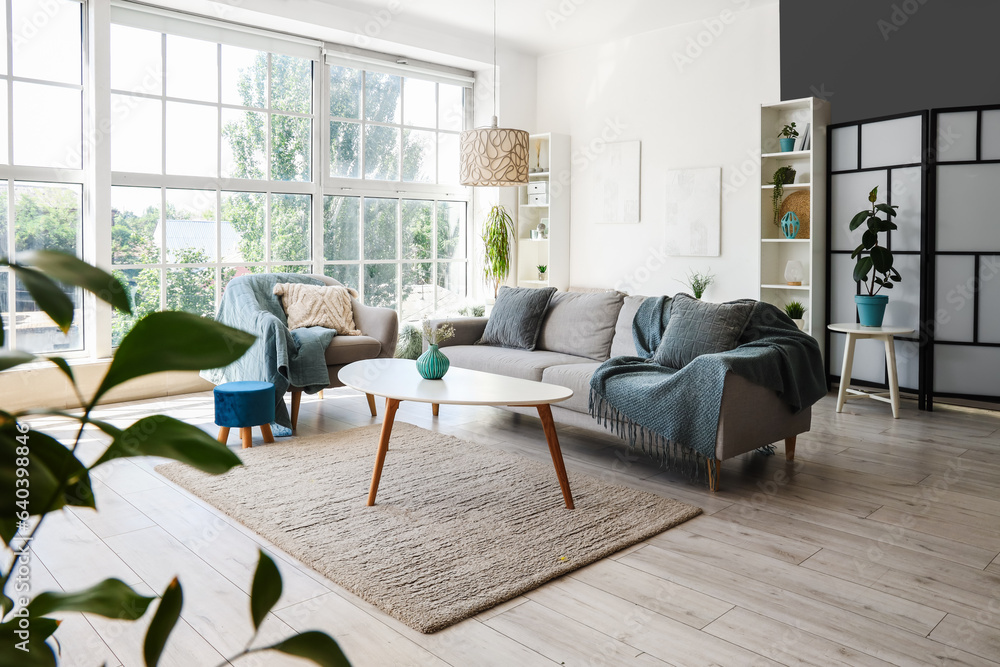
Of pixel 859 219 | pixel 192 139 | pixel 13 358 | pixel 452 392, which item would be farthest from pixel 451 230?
pixel 13 358

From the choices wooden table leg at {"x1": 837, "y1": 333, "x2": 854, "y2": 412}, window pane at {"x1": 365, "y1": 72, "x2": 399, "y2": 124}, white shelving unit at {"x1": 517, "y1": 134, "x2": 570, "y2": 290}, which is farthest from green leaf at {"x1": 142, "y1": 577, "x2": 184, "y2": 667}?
white shelving unit at {"x1": 517, "y1": 134, "x2": 570, "y2": 290}

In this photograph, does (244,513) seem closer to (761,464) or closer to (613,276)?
(761,464)

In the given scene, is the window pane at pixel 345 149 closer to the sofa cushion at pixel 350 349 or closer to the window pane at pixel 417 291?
the window pane at pixel 417 291

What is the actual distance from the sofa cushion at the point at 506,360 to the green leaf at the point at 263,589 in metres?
3.89

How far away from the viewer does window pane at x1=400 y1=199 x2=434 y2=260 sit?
23.4ft

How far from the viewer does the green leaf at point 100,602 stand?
1.42ft

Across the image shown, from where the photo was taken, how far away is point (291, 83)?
20.4 ft

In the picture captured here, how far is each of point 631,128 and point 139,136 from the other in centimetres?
418

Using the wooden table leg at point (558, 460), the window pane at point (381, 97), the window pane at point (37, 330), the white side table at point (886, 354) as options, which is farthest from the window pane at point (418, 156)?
the wooden table leg at point (558, 460)

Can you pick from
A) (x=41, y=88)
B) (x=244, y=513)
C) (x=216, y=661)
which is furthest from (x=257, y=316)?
(x=216, y=661)

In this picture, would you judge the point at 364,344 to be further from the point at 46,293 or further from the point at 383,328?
the point at 46,293

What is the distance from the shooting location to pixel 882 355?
5.47m

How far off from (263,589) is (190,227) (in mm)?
5788

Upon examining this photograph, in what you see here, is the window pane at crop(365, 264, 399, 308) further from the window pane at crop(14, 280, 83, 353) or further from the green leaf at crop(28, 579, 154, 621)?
the green leaf at crop(28, 579, 154, 621)
